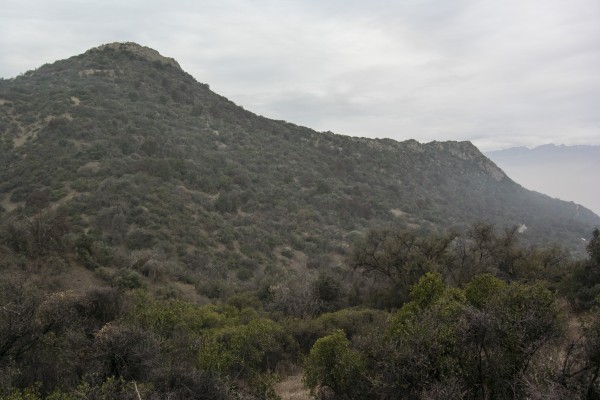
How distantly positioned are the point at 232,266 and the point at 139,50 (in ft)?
163

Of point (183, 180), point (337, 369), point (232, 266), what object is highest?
point (183, 180)

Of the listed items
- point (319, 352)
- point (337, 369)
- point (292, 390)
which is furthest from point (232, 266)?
point (337, 369)

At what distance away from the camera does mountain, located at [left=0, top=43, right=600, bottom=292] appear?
2784cm

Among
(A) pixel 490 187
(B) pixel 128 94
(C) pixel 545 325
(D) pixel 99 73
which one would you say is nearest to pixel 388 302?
(C) pixel 545 325

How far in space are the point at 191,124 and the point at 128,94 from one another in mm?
8399

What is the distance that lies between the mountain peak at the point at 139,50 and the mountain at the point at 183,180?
16.6 inches

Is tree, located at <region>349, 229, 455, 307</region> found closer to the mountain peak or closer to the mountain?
the mountain

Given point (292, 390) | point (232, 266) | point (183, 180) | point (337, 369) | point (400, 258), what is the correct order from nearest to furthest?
point (337, 369)
point (292, 390)
point (400, 258)
point (232, 266)
point (183, 180)

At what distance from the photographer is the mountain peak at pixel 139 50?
62.8 metres

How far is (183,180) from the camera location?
38438 mm

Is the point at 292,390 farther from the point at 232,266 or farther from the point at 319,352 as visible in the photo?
the point at 232,266

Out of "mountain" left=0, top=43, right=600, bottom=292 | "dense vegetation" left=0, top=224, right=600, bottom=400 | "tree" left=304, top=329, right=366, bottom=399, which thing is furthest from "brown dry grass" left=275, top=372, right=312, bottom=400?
"mountain" left=0, top=43, right=600, bottom=292

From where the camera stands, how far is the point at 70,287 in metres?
16.6

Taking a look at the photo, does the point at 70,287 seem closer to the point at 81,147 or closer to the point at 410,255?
the point at 410,255
